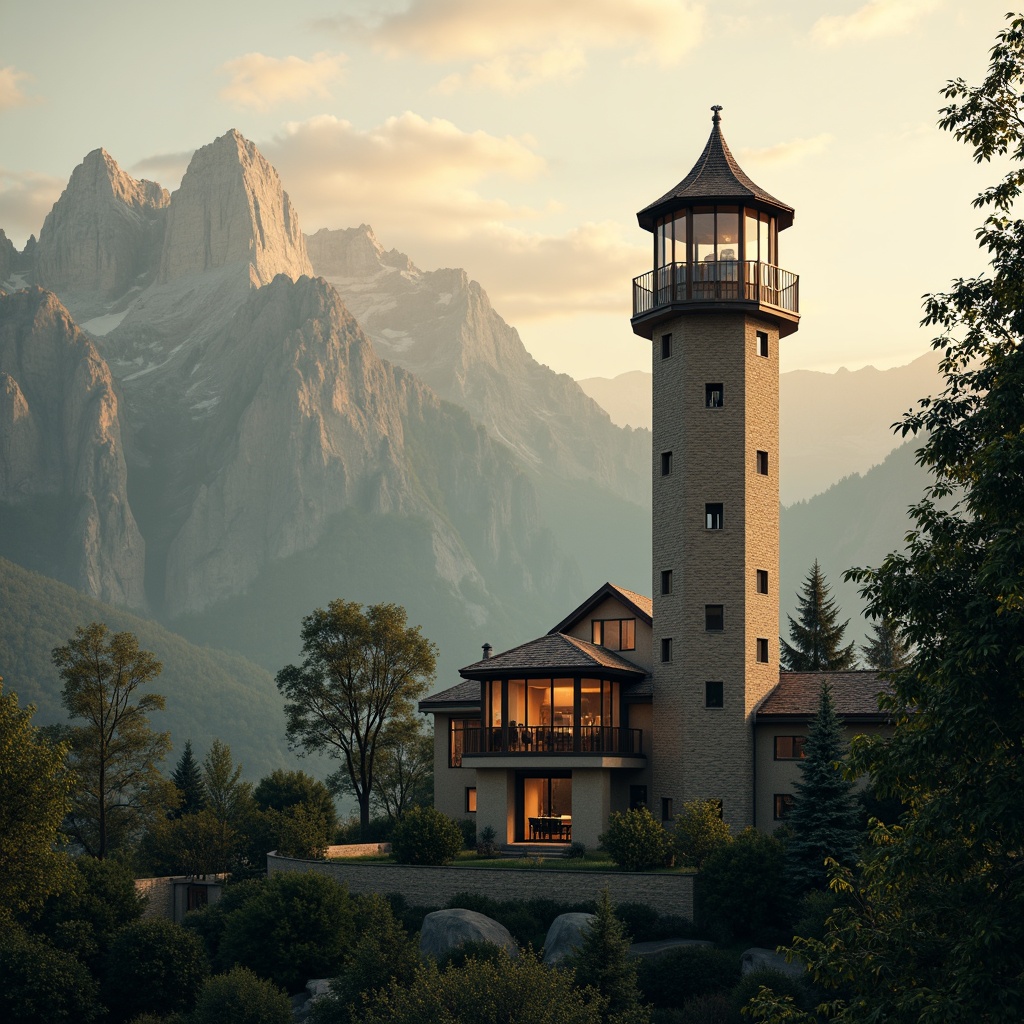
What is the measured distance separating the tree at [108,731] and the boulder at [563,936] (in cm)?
3473

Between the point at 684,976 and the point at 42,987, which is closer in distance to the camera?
A: the point at 684,976

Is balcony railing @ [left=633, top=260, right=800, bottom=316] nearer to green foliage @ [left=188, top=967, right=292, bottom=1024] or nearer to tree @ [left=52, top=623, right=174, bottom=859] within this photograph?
green foliage @ [left=188, top=967, right=292, bottom=1024]

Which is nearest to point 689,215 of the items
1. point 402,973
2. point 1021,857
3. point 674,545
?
point 674,545

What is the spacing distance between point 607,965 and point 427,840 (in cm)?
1465

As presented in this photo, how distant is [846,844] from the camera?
126 ft

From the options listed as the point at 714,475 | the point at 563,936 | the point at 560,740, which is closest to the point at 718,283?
the point at 714,475

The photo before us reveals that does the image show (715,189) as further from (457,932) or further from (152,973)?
(152,973)

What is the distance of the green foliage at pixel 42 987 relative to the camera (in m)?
39.7

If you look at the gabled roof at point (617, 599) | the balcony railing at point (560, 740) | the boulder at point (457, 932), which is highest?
the gabled roof at point (617, 599)

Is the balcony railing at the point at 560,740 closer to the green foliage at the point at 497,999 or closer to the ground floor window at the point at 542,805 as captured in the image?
the ground floor window at the point at 542,805

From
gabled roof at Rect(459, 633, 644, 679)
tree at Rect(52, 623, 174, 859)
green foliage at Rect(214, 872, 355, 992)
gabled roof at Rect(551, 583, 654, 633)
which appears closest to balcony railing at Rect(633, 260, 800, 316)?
gabled roof at Rect(551, 583, 654, 633)

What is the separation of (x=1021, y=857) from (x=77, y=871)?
38.7 m

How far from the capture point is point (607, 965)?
31.2m

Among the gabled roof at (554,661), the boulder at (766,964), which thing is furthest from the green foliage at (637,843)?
the gabled roof at (554,661)
